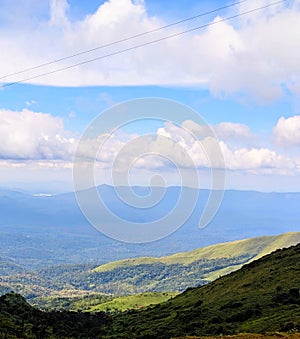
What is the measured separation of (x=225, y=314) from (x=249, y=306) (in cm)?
428

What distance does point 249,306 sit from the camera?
6931 cm

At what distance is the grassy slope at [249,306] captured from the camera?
54656 mm

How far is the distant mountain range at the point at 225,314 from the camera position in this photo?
186 feet

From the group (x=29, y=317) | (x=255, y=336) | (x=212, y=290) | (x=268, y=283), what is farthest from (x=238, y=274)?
(x=255, y=336)

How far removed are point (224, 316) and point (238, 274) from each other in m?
48.8

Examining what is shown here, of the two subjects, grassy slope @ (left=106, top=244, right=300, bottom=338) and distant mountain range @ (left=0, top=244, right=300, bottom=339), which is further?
distant mountain range @ (left=0, top=244, right=300, bottom=339)

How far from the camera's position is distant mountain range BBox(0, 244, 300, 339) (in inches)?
2227

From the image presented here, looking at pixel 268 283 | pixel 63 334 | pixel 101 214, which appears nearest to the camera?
pixel 101 214

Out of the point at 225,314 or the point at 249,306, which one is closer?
the point at 249,306

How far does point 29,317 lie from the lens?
9244 centimetres

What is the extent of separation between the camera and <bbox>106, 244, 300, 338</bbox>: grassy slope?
54.7 meters

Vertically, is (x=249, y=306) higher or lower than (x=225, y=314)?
higher

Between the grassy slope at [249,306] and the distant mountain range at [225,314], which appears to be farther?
the distant mountain range at [225,314]

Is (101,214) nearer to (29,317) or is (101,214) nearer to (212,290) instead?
(29,317)
